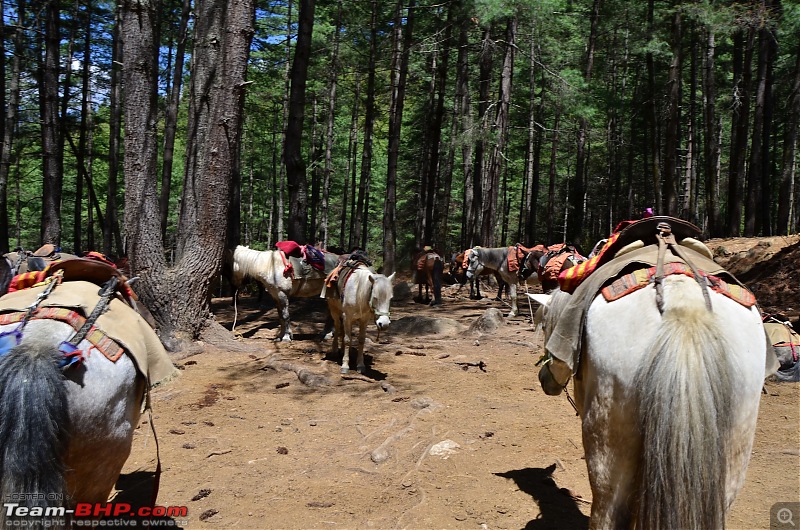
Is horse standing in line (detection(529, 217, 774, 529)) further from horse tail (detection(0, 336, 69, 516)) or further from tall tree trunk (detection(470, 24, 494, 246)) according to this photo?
tall tree trunk (detection(470, 24, 494, 246))

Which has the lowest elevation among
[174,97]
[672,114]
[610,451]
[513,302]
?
[513,302]

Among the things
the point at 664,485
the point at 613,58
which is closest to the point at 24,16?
the point at 664,485

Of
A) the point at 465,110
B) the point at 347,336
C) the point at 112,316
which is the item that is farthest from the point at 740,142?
the point at 112,316

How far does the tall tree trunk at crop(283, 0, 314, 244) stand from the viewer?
12.1 metres

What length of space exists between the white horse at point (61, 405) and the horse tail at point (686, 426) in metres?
2.52

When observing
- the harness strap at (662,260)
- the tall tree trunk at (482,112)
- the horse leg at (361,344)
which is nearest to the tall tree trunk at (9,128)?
the horse leg at (361,344)

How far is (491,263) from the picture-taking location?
1567cm

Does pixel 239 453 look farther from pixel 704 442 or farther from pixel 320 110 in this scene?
pixel 320 110

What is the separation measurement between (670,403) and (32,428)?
2693 mm

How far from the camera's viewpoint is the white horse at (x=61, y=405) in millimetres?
2072

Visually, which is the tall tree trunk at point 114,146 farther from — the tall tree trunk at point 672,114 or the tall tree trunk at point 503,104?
the tall tree trunk at point 672,114

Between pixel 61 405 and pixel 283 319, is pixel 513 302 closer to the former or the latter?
pixel 283 319

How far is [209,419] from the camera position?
18.7ft

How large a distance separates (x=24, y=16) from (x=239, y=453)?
19.5 m
